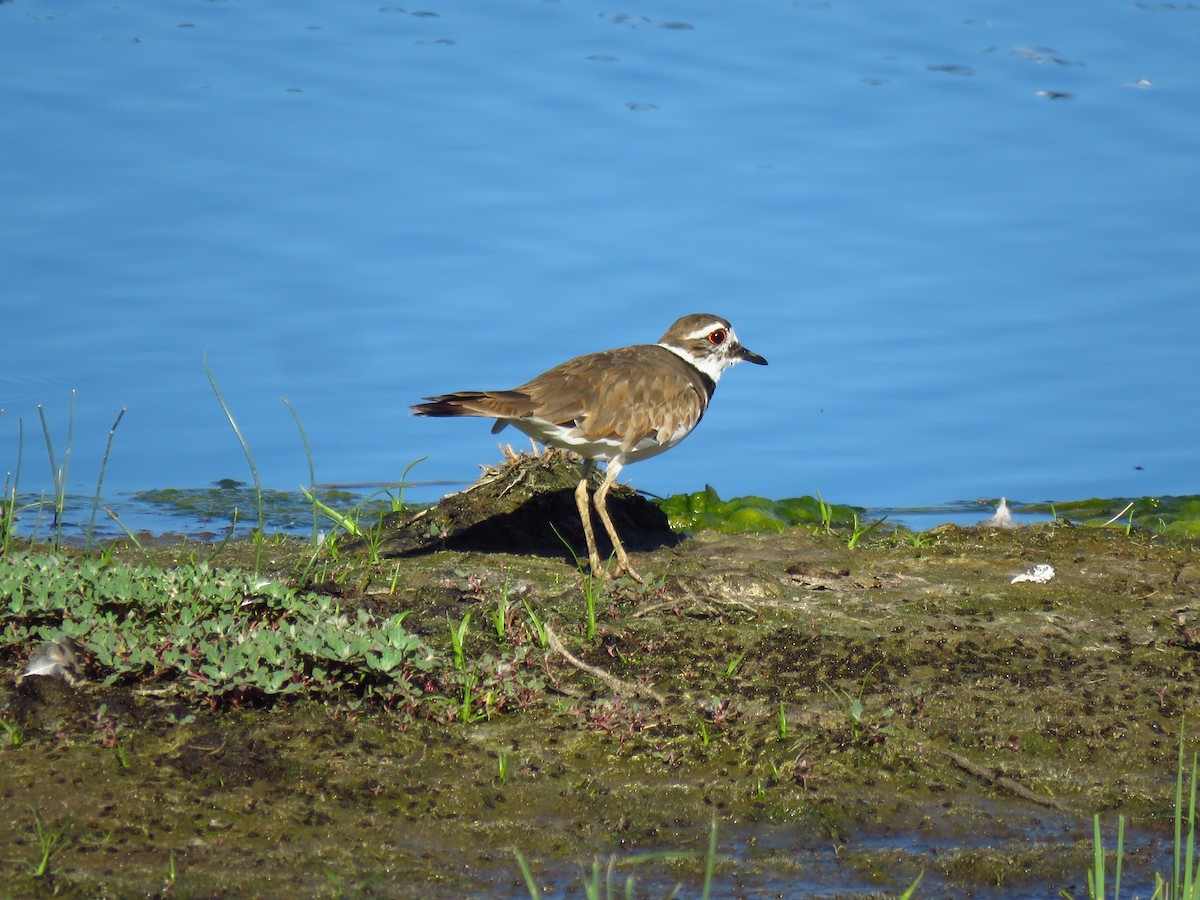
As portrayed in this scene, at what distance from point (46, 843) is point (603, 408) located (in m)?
3.43

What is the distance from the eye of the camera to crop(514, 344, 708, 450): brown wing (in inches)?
268

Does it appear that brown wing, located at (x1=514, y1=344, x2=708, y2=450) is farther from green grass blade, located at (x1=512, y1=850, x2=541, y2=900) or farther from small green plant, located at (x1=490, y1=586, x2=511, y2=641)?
green grass blade, located at (x1=512, y1=850, x2=541, y2=900)

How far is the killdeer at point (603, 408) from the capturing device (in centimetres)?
664

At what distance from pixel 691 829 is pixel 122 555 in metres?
3.83

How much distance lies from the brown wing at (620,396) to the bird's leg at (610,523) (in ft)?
0.76

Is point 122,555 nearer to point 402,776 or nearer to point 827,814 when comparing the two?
point 402,776

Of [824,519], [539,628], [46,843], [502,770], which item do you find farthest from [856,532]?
[46,843]

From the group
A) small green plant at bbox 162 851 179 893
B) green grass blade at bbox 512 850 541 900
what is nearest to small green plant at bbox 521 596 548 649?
green grass blade at bbox 512 850 541 900

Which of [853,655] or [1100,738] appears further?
[853,655]

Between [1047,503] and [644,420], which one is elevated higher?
[644,420]

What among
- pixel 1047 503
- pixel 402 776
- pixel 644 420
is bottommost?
pixel 1047 503

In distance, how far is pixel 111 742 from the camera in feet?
15.2

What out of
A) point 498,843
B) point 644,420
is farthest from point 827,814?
point 644,420

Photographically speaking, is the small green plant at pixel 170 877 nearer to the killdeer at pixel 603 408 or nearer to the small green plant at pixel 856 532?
the killdeer at pixel 603 408
